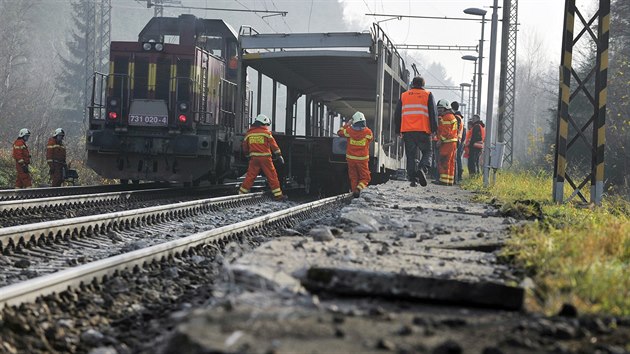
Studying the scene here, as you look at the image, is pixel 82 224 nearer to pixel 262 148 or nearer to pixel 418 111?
pixel 262 148

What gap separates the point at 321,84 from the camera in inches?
757

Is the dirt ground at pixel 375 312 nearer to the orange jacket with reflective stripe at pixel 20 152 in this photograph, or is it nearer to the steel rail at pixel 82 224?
the steel rail at pixel 82 224

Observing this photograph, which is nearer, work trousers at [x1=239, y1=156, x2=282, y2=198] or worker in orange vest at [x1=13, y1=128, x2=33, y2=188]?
work trousers at [x1=239, y1=156, x2=282, y2=198]

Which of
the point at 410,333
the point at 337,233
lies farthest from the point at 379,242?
the point at 410,333

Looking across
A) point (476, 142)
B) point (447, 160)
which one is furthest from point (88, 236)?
point (476, 142)

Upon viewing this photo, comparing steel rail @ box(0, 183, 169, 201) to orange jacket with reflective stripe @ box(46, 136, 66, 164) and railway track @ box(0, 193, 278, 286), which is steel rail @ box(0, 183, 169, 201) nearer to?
orange jacket with reflective stripe @ box(46, 136, 66, 164)

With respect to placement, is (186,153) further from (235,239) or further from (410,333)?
(410,333)

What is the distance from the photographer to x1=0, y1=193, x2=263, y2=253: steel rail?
23.3 ft

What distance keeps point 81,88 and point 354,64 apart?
5523 cm

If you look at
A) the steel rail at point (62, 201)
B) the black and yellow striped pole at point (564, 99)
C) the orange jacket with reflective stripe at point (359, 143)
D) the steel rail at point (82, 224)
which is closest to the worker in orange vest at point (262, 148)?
the orange jacket with reflective stripe at point (359, 143)

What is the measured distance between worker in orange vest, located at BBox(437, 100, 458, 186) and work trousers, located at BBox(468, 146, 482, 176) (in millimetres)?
5521

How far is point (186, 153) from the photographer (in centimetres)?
1523

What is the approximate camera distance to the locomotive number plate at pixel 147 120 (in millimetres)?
15922

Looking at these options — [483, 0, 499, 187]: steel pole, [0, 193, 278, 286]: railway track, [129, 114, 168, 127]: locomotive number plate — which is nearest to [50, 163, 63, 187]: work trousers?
[129, 114, 168, 127]: locomotive number plate
